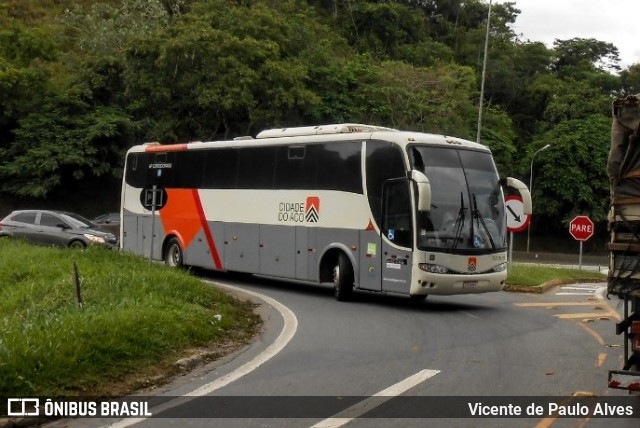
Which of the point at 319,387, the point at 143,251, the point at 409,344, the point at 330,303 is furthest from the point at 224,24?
the point at 319,387

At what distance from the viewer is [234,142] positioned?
70.3 ft

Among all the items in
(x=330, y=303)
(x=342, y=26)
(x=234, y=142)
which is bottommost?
(x=330, y=303)

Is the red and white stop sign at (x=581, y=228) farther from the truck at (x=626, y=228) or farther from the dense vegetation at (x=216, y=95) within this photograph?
the truck at (x=626, y=228)

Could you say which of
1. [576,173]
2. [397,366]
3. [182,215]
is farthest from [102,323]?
[576,173]

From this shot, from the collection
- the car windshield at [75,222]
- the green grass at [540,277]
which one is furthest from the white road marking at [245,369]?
the car windshield at [75,222]

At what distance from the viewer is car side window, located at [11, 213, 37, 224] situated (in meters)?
28.5

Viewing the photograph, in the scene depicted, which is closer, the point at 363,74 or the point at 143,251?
the point at 143,251

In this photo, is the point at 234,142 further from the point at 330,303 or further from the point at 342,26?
the point at 342,26

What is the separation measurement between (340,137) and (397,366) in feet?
A: 28.5

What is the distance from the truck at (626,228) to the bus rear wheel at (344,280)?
968 centimetres

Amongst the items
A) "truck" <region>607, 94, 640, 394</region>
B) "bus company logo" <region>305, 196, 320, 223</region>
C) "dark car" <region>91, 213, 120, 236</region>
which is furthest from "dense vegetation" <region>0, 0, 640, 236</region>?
"truck" <region>607, 94, 640, 394</region>

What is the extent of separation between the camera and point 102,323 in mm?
10461

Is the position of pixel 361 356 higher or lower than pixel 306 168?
lower

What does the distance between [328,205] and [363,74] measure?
29.3 metres
